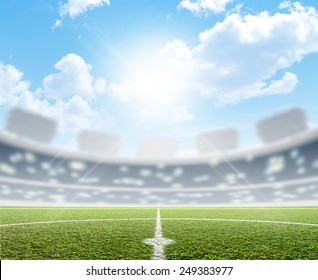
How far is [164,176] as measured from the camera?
64062 mm

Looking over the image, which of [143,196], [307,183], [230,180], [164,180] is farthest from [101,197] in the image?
[307,183]

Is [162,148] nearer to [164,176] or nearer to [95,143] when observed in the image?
[164,176]

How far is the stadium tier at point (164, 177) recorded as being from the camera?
4897cm

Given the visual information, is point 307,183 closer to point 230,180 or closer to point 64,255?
point 230,180

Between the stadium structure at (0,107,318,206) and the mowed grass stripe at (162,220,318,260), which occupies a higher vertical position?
the stadium structure at (0,107,318,206)

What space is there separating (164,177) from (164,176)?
22cm

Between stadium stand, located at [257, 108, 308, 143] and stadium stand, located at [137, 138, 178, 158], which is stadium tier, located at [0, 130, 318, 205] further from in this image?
stadium stand, located at [137, 138, 178, 158]

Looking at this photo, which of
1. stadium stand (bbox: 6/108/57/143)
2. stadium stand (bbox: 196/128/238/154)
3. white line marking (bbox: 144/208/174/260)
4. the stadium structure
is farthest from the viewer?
stadium stand (bbox: 196/128/238/154)

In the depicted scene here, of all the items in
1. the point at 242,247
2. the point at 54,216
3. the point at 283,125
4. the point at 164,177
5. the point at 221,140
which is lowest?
the point at 242,247

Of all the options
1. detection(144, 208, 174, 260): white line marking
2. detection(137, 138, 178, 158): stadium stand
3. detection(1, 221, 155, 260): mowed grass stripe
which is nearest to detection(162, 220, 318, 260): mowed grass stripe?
detection(144, 208, 174, 260): white line marking

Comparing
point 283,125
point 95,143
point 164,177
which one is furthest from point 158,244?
point 164,177

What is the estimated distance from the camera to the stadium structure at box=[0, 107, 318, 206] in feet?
160

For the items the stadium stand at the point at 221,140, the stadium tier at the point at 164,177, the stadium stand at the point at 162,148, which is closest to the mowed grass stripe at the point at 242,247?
the stadium tier at the point at 164,177

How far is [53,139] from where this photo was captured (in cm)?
5372
